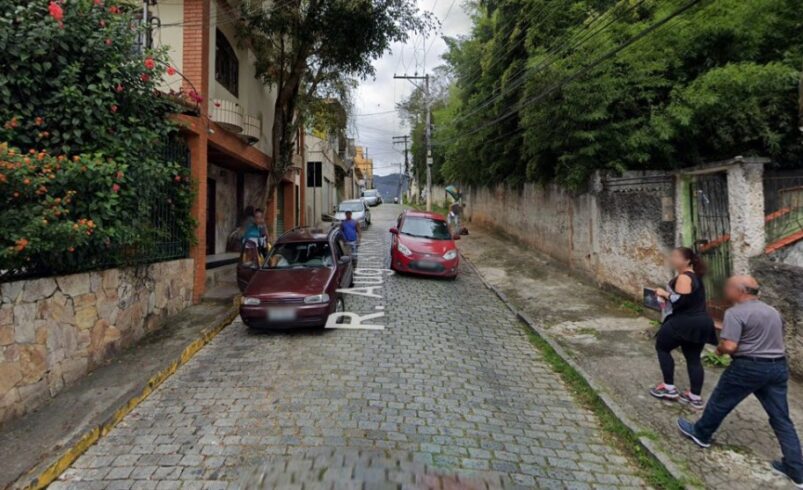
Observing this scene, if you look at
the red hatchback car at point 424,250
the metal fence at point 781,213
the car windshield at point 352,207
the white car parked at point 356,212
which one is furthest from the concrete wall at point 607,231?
the car windshield at point 352,207

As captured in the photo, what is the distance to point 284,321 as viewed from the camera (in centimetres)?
610

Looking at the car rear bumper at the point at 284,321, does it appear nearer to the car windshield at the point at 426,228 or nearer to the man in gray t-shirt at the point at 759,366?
the man in gray t-shirt at the point at 759,366

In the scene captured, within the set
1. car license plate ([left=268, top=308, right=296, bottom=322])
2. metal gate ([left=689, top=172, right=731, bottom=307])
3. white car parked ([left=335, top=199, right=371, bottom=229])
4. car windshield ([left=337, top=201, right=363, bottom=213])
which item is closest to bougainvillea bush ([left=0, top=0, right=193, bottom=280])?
car license plate ([left=268, top=308, right=296, bottom=322])

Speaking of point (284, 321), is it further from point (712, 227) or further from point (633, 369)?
point (712, 227)

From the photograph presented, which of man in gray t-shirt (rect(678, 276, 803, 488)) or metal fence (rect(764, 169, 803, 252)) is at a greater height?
metal fence (rect(764, 169, 803, 252))

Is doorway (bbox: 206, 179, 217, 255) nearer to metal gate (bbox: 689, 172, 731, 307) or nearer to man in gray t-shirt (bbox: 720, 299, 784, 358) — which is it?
metal gate (bbox: 689, 172, 731, 307)

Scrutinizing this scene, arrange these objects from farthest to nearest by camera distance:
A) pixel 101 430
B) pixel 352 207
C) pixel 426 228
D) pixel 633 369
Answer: pixel 352 207 → pixel 426 228 → pixel 633 369 → pixel 101 430

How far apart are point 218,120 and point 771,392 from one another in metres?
9.41

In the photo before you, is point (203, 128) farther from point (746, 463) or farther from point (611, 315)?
point (746, 463)

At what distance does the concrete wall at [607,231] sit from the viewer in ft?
24.6

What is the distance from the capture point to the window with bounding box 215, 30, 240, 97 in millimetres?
9859

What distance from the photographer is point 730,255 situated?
5.94 meters

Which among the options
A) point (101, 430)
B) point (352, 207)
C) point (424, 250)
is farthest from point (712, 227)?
point (352, 207)

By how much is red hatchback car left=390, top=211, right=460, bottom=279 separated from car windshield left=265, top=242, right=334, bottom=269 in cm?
307
